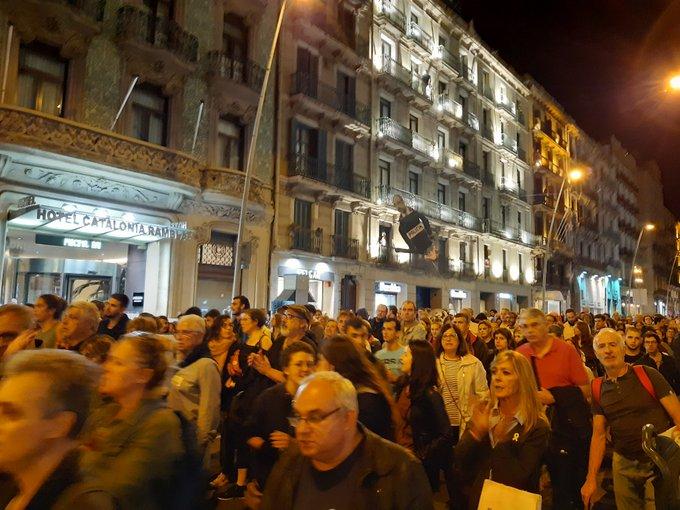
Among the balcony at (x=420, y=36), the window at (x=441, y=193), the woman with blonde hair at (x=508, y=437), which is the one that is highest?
the balcony at (x=420, y=36)

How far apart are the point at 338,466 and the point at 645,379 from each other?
3.18m

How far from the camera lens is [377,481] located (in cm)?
249

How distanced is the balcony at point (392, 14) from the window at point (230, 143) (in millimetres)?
11485

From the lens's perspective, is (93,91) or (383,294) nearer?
(93,91)

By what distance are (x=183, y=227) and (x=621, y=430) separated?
14764 mm

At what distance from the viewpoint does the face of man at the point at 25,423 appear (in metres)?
2.06

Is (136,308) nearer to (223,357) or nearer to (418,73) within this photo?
(223,357)

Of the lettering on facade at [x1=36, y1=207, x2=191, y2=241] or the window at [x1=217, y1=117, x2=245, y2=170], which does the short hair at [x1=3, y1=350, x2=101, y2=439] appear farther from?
the window at [x1=217, y1=117, x2=245, y2=170]

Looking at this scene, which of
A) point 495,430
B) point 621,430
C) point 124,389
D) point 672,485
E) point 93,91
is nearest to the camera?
point 124,389

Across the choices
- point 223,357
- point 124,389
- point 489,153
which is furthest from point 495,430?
point 489,153

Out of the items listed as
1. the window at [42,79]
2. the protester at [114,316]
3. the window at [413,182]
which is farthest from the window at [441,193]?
the protester at [114,316]

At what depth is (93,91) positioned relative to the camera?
15641mm

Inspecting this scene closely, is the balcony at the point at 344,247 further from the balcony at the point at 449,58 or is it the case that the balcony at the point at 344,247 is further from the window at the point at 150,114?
the balcony at the point at 449,58

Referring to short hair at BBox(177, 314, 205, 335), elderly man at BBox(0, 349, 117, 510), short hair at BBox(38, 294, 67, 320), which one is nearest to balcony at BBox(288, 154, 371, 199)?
short hair at BBox(38, 294, 67, 320)
